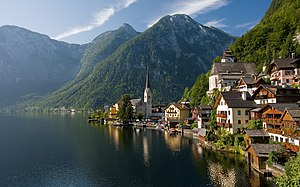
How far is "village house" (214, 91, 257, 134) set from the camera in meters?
58.9

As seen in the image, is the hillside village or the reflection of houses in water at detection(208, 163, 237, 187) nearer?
the reflection of houses in water at detection(208, 163, 237, 187)

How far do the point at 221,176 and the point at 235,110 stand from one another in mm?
21906

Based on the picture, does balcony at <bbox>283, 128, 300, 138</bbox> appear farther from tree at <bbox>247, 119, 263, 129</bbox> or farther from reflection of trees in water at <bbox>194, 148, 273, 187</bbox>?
tree at <bbox>247, 119, 263, 129</bbox>

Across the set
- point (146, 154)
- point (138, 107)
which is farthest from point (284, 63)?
point (138, 107)

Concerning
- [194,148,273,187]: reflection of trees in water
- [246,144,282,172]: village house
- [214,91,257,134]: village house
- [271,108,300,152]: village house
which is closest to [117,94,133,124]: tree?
[214,91,257,134]: village house

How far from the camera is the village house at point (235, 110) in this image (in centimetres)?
5891

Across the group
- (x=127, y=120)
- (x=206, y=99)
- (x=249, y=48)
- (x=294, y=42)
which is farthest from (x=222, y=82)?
(x=127, y=120)

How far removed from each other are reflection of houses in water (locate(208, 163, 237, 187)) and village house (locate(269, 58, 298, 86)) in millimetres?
37618

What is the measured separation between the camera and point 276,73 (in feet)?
248

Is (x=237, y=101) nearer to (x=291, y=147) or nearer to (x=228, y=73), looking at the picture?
(x=291, y=147)

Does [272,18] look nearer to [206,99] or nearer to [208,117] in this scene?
[206,99]

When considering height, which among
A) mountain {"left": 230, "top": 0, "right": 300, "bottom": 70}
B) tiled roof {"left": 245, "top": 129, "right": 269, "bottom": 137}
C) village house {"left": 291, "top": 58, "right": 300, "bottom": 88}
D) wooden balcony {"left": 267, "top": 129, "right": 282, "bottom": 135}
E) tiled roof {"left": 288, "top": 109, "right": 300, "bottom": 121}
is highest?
mountain {"left": 230, "top": 0, "right": 300, "bottom": 70}

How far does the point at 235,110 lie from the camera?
59.1 m

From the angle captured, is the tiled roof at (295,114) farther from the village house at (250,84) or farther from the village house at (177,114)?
the village house at (177,114)
